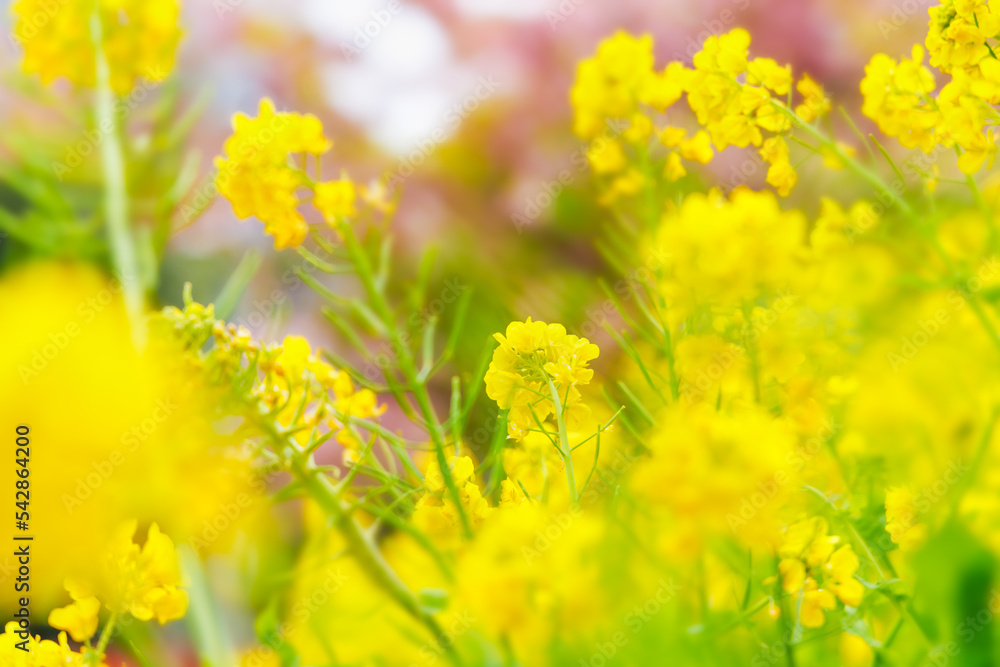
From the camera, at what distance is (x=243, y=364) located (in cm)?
30

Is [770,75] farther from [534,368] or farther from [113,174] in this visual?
[113,174]

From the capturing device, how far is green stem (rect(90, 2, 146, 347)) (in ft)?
1.62

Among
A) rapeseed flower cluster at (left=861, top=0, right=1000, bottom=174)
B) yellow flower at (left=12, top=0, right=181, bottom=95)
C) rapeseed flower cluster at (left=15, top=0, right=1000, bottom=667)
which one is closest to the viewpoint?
rapeseed flower cluster at (left=15, top=0, right=1000, bottom=667)

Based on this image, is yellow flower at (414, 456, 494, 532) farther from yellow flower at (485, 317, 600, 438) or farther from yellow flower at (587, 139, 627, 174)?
yellow flower at (587, 139, 627, 174)

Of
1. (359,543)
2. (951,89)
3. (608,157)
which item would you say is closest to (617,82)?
(608,157)

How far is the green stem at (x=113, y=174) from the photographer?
1.62 feet

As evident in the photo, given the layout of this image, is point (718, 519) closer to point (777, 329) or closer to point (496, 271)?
point (777, 329)

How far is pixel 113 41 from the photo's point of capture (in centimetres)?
50

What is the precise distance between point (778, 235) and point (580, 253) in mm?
734

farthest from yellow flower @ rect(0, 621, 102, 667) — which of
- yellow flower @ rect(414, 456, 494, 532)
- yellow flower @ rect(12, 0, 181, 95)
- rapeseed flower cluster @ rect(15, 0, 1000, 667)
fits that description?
yellow flower @ rect(12, 0, 181, 95)

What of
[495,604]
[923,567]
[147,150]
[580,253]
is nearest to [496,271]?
[580,253]

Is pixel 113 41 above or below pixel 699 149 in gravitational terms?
above

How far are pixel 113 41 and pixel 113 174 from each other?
8cm

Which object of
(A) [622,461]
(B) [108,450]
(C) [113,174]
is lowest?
(A) [622,461]
